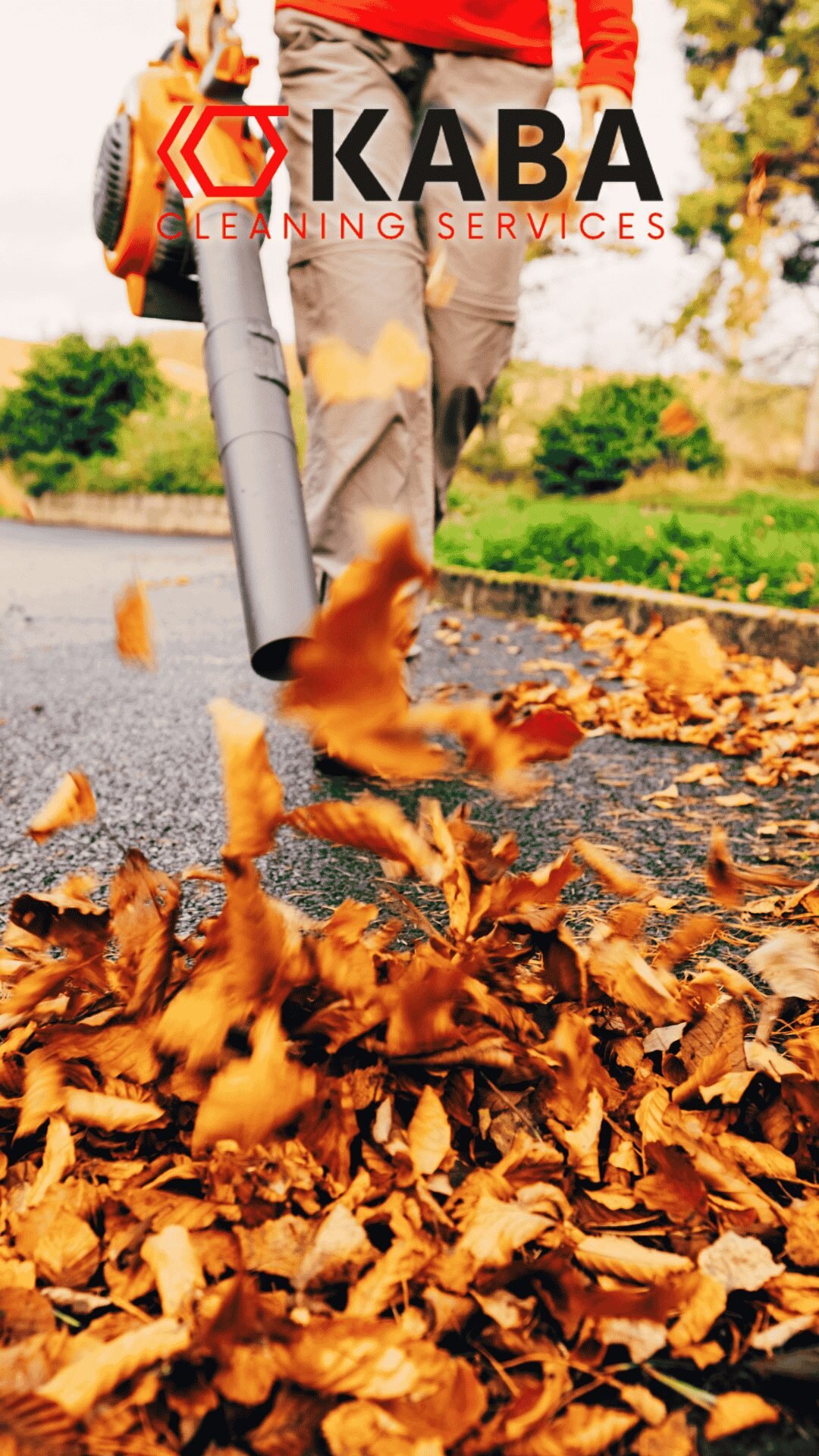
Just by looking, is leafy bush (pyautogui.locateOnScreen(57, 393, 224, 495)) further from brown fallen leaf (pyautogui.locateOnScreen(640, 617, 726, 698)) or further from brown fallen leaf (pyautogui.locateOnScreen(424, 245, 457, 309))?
brown fallen leaf (pyautogui.locateOnScreen(424, 245, 457, 309))

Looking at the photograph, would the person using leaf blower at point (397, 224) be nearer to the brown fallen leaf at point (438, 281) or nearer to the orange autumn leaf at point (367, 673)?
the brown fallen leaf at point (438, 281)

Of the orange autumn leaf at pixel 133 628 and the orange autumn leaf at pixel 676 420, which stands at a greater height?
the orange autumn leaf at pixel 133 628

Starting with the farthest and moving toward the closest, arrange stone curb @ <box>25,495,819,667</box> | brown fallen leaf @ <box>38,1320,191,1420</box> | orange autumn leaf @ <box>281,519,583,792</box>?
stone curb @ <box>25,495,819,667</box>
orange autumn leaf @ <box>281,519,583,792</box>
brown fallen leaf @ <box>38,1320,191,1420</box>

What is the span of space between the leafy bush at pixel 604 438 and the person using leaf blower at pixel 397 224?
10990 millimetres

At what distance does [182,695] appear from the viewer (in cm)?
327

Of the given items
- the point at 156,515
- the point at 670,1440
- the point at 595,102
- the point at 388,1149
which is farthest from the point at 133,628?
the point at 156,515

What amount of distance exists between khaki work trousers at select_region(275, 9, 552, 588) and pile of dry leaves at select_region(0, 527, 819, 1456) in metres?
1.12

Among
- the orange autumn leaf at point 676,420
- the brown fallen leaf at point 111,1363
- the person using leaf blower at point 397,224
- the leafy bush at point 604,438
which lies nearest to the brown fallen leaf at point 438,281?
the person using leaf blower at point 397,224

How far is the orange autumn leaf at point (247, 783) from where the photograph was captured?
112cm

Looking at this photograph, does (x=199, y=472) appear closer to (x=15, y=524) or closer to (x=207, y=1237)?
(x=15, y=524)

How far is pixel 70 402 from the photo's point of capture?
52.3ft

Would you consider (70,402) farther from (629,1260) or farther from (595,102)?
(629,1260)

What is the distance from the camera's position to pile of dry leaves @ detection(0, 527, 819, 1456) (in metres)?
0.79

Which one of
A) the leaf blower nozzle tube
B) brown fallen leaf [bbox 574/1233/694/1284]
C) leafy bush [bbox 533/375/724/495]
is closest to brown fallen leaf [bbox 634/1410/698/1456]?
brown fallen leaf [bbox 574/1233/694/1284]
